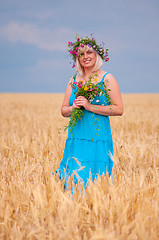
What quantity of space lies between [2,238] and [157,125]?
4.88 meters

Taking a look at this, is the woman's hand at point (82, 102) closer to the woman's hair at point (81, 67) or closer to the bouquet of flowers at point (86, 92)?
the bouquet of flowers at point (86, 92)

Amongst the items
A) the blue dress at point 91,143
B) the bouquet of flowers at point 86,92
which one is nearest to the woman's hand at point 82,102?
the bouquet of flowers at point 86,92

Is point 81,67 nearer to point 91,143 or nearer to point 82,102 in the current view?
point 82,102

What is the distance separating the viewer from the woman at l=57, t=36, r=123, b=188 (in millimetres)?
2240

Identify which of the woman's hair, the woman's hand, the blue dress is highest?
the woman's hair

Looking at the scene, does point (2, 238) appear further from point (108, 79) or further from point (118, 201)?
point (108, 79)

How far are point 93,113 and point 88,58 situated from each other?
510 mm

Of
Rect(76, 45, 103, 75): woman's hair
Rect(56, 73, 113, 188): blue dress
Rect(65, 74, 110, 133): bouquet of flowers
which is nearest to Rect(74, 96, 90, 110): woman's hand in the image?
Rect(65, 74, 110, 133): bouquet of flowers

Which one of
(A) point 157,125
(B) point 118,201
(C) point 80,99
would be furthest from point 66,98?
(A) point 157,125

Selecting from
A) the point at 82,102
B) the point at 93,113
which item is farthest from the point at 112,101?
the point at 82,102

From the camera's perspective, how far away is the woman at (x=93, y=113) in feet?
7.35

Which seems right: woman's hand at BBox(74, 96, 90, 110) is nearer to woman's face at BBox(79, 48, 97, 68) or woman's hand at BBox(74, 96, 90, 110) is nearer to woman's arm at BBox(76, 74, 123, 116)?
woman's arm at BBox(76, 74, 123, 116)

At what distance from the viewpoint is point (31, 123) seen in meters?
6.66

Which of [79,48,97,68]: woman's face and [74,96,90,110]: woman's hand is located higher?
[79,48,97,68]: woman's face
